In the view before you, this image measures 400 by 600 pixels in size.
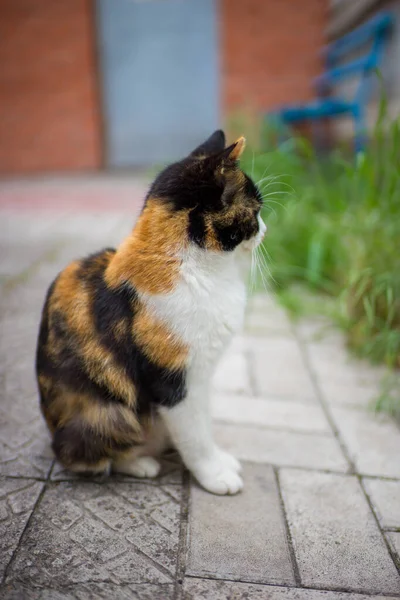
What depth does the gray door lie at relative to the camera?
6.53 meters

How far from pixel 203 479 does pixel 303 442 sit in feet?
1.51

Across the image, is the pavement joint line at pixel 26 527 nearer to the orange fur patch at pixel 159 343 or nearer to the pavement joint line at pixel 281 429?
the orange fur patch at pixel 159 343

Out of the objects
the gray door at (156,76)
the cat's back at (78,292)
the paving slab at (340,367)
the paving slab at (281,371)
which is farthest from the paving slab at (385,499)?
the gray door at (156,76)

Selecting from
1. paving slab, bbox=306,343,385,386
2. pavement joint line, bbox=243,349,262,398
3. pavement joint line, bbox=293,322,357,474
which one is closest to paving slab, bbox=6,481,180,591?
pavement joint line, bbox=293,322,357,474

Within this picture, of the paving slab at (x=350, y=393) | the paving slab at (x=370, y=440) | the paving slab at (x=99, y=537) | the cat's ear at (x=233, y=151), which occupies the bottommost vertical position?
the paving slab at (x=370, y=440)

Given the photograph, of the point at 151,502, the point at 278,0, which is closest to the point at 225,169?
the point at 151,502

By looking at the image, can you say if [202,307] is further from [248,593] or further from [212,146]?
[248,593]

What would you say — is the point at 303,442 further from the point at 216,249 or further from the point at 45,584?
the point at 45,584

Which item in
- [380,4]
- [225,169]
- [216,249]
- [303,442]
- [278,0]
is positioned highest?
[278,0]

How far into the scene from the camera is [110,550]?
1197 millimetres

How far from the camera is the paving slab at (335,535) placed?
116 centimetres

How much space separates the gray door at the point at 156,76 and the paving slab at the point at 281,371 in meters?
5.00

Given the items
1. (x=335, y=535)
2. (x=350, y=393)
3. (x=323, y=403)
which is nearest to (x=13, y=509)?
(x=335, y=535)

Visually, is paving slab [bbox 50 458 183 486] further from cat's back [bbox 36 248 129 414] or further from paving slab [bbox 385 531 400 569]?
paving slab [bbox 385 531 400 569]
